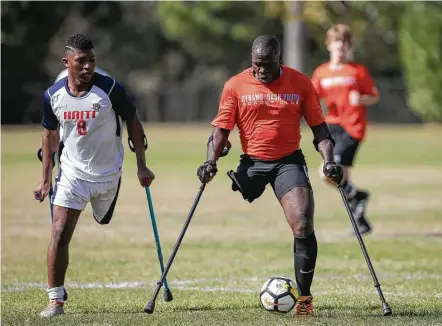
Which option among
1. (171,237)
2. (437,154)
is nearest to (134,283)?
(171,237)

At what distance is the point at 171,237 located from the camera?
13.2 m

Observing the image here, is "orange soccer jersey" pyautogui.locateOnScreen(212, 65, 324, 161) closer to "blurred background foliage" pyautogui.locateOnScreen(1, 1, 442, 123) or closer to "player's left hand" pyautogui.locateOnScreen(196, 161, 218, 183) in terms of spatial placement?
"player's left hand" pyautogui.locateOnScreen(196, 161, 218, 183)

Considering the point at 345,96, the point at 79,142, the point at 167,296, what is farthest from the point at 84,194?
the point at 345,96

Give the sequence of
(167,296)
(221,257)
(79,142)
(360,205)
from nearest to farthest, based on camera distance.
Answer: (79,142), (167,296), (221,257), (360,205)

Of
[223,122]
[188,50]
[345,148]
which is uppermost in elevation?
[223,122]

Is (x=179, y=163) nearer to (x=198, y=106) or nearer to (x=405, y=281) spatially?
(x=405, y=281)

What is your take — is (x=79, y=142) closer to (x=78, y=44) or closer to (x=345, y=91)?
(x=78, y=44)

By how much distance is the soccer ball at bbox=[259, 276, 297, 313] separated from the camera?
25.8 ft

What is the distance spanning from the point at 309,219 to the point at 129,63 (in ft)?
182

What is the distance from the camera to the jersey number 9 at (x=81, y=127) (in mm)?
8000

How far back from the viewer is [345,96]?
42.3 ft


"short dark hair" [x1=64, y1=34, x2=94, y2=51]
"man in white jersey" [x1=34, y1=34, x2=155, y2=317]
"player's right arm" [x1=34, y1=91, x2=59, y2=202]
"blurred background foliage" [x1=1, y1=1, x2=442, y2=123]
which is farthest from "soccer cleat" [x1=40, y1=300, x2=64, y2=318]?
"blurred background foliage" [x1=1, y1=1, x2=442, y2=123]

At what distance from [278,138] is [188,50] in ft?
170

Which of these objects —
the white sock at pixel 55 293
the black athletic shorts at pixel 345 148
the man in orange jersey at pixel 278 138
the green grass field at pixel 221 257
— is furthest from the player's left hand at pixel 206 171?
the black athletic shorts at pixel 345 148
